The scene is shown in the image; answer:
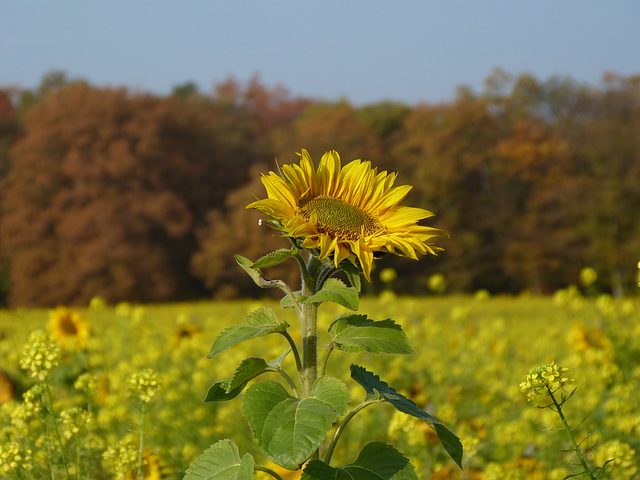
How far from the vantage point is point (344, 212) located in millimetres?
1552

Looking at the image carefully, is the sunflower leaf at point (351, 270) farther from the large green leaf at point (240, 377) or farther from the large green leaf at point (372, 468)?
the large green leaf at point (372, 468)

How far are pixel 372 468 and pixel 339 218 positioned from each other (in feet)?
1.71

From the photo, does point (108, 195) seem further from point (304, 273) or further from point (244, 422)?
point (304, 273)

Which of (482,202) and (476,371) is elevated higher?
(482,202)

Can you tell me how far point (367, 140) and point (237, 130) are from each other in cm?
479

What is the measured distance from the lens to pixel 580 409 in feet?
11.9

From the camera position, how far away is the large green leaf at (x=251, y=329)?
53.4 inches

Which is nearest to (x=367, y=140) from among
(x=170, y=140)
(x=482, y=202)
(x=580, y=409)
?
(x=482, y=202)

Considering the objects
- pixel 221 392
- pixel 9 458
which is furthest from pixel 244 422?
pixel 221 392

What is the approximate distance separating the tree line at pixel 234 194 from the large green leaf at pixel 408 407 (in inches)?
583

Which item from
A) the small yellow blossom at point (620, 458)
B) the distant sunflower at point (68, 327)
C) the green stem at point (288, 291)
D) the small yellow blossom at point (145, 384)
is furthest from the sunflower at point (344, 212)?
the distant sunflower at point (68, 327)

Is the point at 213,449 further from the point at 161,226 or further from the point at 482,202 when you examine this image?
the point at 482,202

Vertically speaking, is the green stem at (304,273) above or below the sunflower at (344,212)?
below

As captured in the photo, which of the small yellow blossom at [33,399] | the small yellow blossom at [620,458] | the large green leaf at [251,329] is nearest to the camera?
the large green leaf at [251,329]
